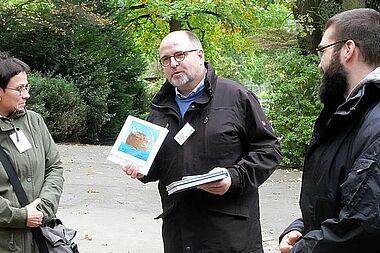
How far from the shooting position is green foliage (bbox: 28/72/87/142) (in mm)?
16281

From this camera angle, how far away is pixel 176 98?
387cm

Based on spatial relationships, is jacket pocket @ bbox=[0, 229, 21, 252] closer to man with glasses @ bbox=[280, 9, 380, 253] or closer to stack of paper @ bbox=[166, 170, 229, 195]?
stack of paper @ bbox=[166, 170, 229, 195]

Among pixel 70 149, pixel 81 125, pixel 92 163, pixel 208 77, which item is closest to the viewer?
pixel 208 77

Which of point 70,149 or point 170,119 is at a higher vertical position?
point 170,119

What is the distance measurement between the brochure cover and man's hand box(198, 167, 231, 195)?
1.31ft

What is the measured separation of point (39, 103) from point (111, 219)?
8580 millimetres

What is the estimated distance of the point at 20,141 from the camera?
386 centimetres

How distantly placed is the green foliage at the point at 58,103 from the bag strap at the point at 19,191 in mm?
12403

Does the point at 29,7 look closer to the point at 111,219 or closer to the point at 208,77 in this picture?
the point at 111,219

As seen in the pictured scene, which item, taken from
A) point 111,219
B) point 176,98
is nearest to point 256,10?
point 111,219

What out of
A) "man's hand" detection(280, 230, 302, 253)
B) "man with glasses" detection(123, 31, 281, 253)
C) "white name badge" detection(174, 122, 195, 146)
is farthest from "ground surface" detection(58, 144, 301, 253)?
"man's hand" detection(280, 230, 302, 253)

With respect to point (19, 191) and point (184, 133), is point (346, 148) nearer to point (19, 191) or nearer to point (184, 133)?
point (184, 133)

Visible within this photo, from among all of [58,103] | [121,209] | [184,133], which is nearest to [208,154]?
[184,133]

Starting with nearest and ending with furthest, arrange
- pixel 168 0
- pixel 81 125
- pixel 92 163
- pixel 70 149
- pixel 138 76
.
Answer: pixel 92 163
pixel 70 149
pixel 81 125
pixel 138 76
pixel 168 0
